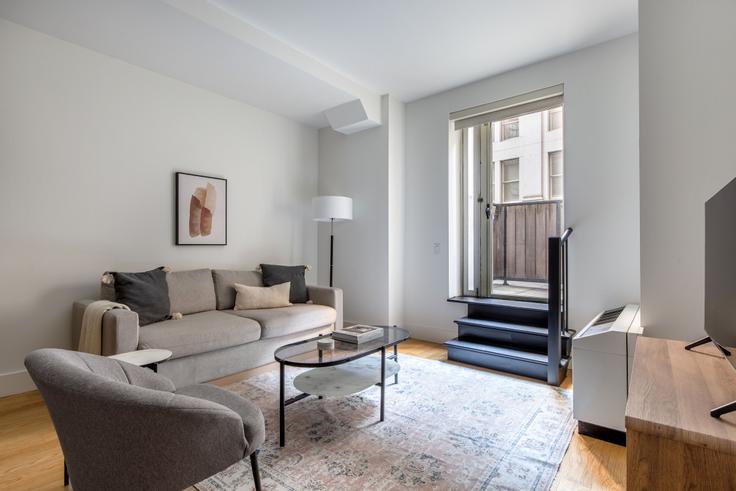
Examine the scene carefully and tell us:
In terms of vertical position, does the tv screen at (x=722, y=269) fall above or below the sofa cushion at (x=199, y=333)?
above

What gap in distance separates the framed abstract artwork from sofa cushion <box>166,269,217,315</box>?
0.39m

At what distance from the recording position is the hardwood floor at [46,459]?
5.35ft

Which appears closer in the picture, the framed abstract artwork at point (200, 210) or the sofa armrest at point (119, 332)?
the sofa armrest at point (119, 332)

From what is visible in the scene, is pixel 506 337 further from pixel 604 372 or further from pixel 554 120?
pixel 554 120

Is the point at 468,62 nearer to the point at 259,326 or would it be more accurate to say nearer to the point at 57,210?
the point at 259,326

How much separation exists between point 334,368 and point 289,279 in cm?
151

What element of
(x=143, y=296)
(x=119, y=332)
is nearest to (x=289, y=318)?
(x=143, y=296)

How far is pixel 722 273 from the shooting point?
1.15 meters

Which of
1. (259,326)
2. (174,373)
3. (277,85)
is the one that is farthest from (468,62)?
(174,373)

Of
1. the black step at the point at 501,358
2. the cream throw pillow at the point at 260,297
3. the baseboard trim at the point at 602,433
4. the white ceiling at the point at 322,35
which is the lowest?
the baseboard trim at the point at 602,433

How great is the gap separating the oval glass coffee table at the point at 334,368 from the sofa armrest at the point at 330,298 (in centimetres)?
119

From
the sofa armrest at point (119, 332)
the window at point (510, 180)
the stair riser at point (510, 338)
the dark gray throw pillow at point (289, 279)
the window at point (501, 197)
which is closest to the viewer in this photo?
the sofa armrest at point (119, 332)

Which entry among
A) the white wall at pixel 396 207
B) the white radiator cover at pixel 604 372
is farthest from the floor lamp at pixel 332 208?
the white radiator cover at pixel 604 372

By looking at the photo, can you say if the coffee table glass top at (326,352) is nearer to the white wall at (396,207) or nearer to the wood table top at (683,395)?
the wood table top at (683,395)
